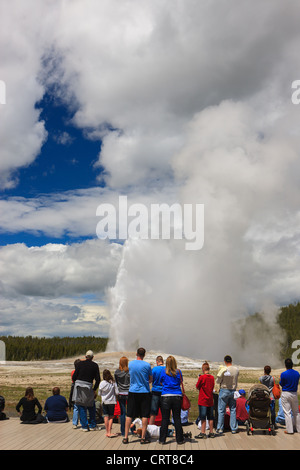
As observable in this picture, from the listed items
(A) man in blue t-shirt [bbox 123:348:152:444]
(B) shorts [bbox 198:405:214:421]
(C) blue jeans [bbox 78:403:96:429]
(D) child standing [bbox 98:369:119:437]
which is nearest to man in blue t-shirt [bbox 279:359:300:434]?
(B) shorts [bbox 198:405:214:421]

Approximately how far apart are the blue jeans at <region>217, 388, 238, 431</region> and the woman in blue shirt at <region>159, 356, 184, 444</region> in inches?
67.7

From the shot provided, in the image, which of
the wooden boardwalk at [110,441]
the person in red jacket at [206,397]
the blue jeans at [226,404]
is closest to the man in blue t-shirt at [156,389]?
the wooden boardwalk at [110,441]

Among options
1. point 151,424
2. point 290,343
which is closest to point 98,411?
point 151,424

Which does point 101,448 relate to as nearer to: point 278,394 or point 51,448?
point 51,448

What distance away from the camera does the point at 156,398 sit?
1116cm

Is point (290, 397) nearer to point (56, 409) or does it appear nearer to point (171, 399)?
point (171, 399)

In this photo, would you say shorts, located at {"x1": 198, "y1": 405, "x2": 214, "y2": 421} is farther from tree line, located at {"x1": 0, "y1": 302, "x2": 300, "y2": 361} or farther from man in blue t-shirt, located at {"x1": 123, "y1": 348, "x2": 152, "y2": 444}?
tree line, located at {"x1": 0, "y1": 302, "x2": 300, "y2": 361}

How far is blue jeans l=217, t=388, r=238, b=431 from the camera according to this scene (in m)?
11.5

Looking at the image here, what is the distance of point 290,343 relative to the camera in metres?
133

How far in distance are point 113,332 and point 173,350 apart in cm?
2343

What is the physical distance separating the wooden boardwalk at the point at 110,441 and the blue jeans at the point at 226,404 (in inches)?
10.2

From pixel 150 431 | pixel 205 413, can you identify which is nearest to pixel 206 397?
pixel 205 413

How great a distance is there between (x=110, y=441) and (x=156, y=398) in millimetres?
1567
